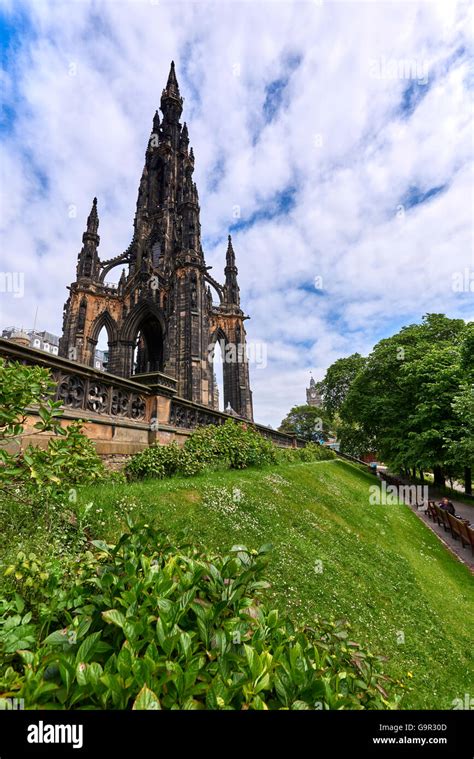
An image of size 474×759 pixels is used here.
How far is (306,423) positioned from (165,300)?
4116cm

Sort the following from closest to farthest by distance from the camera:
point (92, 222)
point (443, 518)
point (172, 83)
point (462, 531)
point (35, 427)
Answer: point (35, 427)
point (462, 531)
point (443, 518)
point (92, 222)
point (172, 83)

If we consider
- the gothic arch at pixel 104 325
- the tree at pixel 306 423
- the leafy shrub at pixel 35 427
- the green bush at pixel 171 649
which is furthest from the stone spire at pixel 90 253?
the tree at pixel 306 423

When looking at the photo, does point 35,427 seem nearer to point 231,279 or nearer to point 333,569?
point 333,569

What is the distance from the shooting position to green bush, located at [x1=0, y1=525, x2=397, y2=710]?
1.20m

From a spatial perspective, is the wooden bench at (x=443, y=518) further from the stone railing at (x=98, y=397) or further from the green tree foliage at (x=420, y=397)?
the stone railing at (x=98, y=397)

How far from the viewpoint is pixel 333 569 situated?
15.7 ft

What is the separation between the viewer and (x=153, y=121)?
4059 cm

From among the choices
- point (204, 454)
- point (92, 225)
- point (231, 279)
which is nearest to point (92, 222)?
point (92, 225)

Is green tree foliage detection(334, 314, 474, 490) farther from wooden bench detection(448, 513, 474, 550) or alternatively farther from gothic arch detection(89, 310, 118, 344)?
gothic arch detection(89, 310, 118, 344)

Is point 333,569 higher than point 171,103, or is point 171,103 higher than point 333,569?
point 171,103

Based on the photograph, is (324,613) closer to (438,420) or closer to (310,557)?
(310,557)

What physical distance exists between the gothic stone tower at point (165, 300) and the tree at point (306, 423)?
31.9 m
